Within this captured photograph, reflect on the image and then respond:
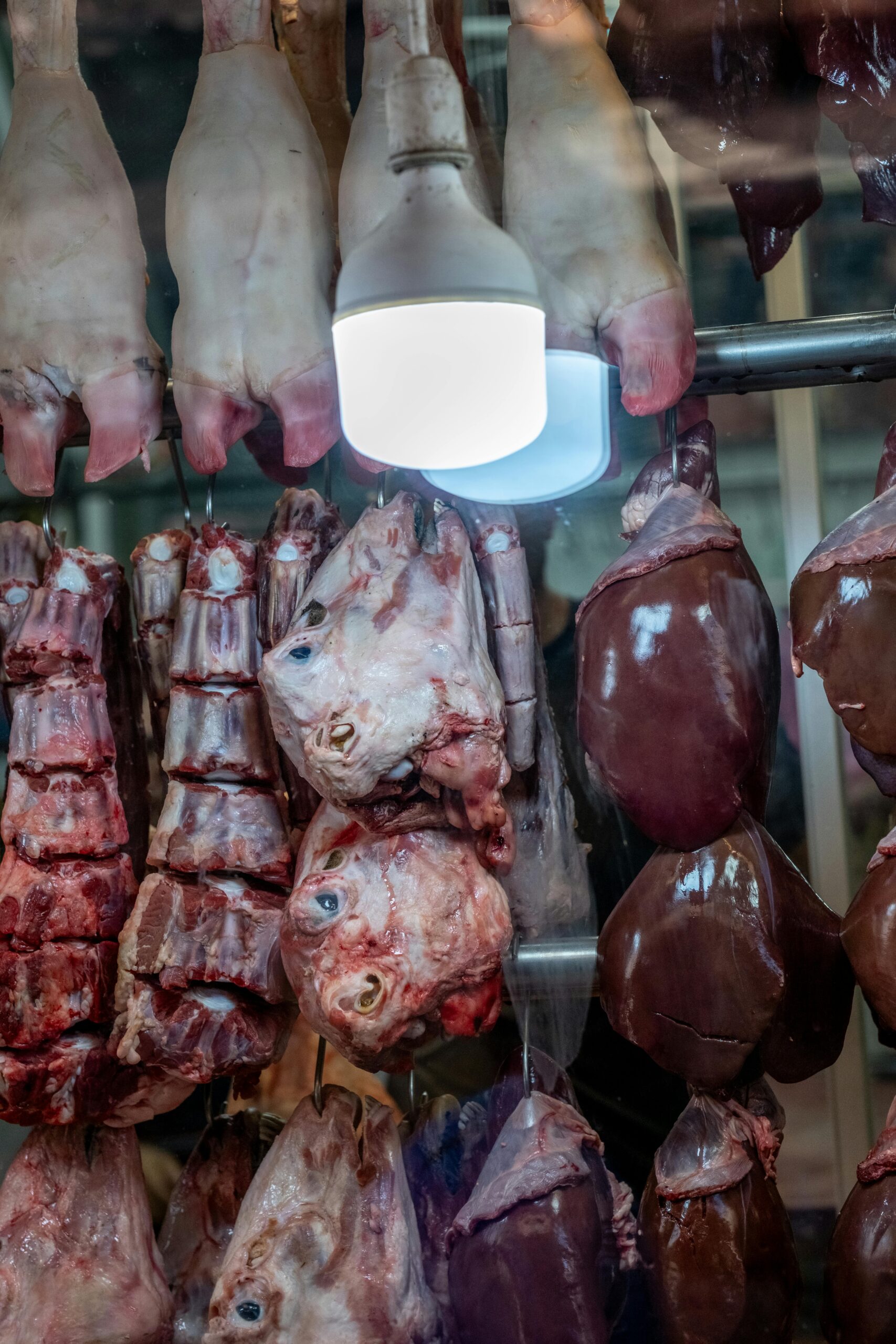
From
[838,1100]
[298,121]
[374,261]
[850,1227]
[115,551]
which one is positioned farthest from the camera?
[115,551]

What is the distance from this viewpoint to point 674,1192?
1.40 meters

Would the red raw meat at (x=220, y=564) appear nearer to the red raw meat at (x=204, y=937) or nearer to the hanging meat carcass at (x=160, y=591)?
the hanging meat carcass at (x=160, y=591)

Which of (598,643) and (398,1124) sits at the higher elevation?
(598,643)

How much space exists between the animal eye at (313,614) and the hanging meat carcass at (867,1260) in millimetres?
817

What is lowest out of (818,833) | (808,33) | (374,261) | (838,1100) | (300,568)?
(838,1100)

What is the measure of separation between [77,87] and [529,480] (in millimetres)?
768

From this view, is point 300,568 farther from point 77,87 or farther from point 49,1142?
point 49,1142

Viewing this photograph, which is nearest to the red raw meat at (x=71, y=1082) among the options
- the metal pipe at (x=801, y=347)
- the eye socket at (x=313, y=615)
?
the eye socket at (x=313, y=615)

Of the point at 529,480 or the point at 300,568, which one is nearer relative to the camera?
the point at 529,480

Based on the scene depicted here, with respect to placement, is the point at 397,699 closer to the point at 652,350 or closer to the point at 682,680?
the point at 682,680

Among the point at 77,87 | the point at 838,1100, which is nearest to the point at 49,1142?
the point at 838,1100

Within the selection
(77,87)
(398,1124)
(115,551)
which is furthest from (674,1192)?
(77,87)

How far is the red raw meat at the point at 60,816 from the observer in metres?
1.49

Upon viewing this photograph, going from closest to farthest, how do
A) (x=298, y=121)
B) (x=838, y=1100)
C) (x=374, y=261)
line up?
(x=374, y=261)
(x=298, y=121)
(x=838, y=1100)
